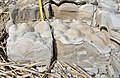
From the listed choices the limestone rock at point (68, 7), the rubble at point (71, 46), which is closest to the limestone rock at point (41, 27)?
the rubble at point (71, 46)

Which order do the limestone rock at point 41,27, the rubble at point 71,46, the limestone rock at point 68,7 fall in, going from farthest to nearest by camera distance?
the limestone rock at point 68,7 → the limestone rock at point 41,27 → the rubble at point 71,46

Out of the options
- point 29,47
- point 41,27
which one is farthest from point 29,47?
point 41,27

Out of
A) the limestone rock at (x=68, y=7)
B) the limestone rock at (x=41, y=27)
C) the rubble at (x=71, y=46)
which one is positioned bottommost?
the rubble at (x=71, y=46)

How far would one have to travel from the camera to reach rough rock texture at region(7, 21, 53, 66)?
1.30m

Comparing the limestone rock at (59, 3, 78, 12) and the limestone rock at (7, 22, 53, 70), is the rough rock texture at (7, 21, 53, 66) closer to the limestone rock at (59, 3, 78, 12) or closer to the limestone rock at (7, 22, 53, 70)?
the limestone rock at (7, 22, 53, 70)

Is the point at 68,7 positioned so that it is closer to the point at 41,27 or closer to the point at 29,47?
the point at 41,27

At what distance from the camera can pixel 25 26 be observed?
1.41 m

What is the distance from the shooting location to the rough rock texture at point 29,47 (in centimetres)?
130

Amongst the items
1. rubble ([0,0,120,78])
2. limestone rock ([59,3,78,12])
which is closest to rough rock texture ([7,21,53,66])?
rubble ([0,0,120,78])

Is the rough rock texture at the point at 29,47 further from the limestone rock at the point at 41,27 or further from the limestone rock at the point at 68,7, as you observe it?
the limestone rock at the point at 68,7

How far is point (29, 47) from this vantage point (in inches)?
51.4

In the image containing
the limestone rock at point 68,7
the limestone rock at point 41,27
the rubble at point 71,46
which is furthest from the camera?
the limestone rock at point 68,7

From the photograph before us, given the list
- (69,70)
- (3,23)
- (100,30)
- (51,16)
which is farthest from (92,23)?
(3,23)

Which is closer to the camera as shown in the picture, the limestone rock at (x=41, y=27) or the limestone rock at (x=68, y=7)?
the limestone rock at (x=41, y=27)
